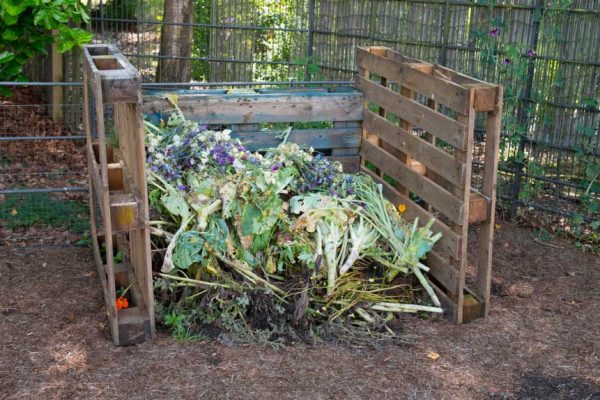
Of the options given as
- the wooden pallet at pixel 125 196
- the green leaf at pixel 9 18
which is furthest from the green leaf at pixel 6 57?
the wooden pallet at pixel 125 196

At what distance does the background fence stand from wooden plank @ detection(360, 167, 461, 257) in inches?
71.5

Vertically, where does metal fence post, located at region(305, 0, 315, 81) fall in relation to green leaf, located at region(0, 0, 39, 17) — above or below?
below

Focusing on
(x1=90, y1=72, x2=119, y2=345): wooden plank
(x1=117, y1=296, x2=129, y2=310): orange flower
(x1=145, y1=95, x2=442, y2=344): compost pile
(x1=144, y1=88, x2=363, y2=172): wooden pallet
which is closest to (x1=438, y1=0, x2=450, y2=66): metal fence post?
(x1=144, y1=88, x2=363, y2=172): wooden pallet

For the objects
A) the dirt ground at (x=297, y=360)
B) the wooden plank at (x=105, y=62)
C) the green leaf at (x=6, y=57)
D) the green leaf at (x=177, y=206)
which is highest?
the wooden plank at (x=105, y=62)

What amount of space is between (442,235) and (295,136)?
5.21ft

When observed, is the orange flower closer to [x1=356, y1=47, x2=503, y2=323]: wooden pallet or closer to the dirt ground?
the dirt ground

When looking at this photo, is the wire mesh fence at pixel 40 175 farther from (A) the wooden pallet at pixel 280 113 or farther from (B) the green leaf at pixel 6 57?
(A) the wooden pallet at pixel 280 113

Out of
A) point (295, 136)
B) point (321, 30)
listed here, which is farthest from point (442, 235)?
point (321, 30)

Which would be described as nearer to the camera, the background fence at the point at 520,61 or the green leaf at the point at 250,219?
the green leaf at the point at 250,219

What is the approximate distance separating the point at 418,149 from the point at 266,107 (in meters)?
1.26

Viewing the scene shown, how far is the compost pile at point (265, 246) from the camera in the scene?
4906 mm

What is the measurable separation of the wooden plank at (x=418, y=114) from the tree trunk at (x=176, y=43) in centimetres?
406

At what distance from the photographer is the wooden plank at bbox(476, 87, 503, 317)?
486 cm

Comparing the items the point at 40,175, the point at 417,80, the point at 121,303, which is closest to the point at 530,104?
the point at 417,80
